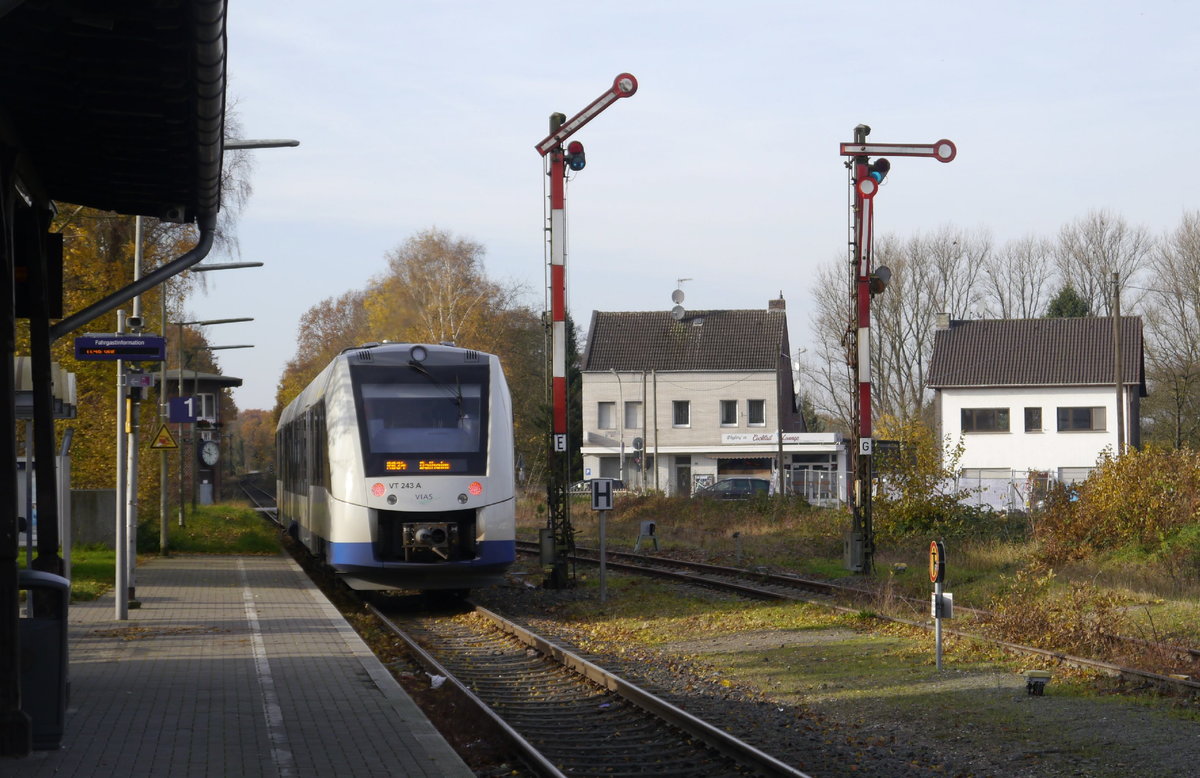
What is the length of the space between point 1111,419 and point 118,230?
1591 inches

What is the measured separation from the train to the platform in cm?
114

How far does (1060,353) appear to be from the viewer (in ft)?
187

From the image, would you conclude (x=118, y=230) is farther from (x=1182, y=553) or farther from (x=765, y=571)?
(x=1182, y=553)


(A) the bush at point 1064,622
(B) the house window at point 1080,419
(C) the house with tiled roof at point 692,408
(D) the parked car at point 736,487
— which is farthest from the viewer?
(C) the house with tiled roof at point 692,408

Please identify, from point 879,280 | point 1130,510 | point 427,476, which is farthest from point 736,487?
point 427,476

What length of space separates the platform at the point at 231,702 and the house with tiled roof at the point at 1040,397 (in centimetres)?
4242

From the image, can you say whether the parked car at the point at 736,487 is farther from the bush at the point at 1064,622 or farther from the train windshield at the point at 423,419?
the bush at the point at 1064,622

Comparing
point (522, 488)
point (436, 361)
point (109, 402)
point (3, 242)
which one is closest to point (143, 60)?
point (3, 242)

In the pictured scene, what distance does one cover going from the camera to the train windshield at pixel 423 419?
15.9 metres

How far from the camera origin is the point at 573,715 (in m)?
10.2

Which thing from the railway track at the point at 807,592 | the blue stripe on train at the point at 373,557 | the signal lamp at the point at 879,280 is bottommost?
the railway track at the point at 807,592

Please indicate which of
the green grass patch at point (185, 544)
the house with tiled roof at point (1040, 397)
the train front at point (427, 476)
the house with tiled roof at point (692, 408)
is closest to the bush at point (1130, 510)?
the train front at point (427, 476)

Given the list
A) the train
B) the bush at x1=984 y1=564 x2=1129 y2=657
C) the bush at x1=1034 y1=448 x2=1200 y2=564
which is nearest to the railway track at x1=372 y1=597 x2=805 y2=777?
the train

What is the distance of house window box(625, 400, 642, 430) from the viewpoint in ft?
204
